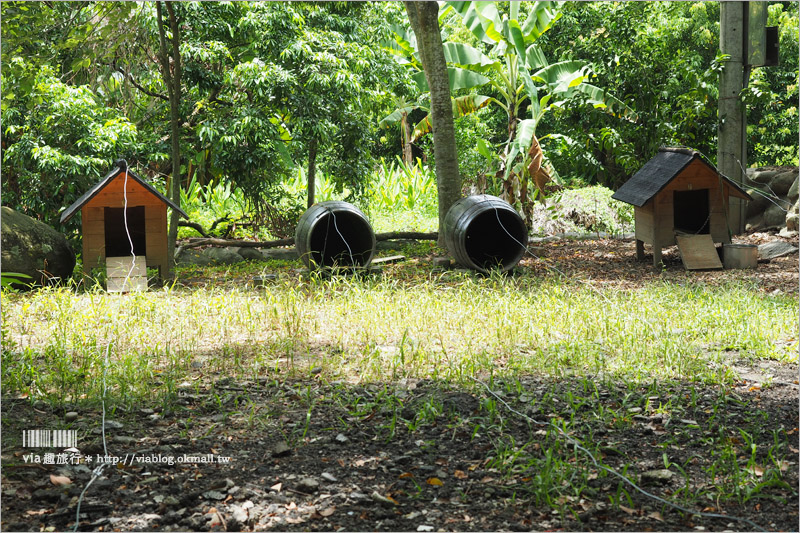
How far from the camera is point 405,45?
12727 mm

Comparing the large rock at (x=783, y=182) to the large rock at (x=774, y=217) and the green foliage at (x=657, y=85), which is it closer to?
the large rock at (x=774, y=217)

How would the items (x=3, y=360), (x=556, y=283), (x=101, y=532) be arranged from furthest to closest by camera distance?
(x=556, y=283) → (x=3, y=360) → (x=101, y=532)

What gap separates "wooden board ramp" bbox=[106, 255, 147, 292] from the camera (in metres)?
7.14

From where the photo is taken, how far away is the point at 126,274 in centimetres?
735

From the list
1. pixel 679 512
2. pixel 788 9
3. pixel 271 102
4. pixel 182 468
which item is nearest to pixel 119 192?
pixel 271 102

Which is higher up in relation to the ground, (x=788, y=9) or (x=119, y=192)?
(x=788, y=9)

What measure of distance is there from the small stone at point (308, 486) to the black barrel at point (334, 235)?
4430mm

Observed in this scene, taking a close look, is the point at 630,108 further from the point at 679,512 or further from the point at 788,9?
the point at 679,512

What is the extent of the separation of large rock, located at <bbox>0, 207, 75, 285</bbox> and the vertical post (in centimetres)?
839

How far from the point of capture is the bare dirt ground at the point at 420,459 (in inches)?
113

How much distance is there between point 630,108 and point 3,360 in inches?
394

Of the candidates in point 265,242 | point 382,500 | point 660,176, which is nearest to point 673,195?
point 660,176

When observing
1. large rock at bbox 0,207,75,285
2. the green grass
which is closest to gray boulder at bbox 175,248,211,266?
large rock at bbox 0,207,75,285

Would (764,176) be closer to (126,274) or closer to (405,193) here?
(405,193)
